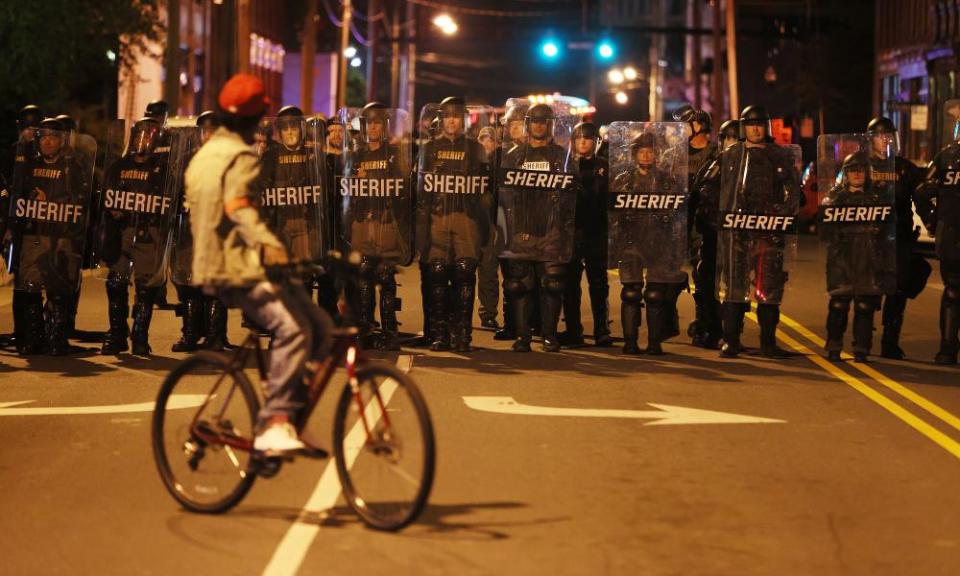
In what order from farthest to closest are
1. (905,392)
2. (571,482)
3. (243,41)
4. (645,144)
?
(243,41), (645,144), (905,392), (571,482)

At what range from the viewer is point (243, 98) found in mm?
7809

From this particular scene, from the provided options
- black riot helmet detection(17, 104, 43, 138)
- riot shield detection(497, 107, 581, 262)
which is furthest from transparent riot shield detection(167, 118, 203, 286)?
riot shield detection(497, 107, 581, 262)

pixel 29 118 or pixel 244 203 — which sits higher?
pixel 29 118

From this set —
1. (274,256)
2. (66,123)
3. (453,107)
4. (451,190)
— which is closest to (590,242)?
(451,190)

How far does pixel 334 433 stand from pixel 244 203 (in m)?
1.11

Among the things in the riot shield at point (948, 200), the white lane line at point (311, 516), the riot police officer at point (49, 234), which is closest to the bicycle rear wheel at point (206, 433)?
the white lane line at point (311, 516)

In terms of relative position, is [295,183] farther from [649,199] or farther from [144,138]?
[649,199]

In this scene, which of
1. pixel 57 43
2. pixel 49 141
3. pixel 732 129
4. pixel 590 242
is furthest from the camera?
pixel 57 43

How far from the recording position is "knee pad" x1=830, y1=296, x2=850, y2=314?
14.3 meters

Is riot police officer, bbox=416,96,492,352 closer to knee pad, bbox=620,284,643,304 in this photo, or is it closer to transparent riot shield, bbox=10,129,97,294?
knee pad, bbox=620,284,643,304

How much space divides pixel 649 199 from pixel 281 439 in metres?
7.75

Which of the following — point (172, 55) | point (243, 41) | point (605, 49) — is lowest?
point (172, 55)

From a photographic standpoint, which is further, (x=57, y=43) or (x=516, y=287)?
(x=57, y=43)

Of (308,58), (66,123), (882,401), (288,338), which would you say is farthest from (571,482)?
(308,58)
